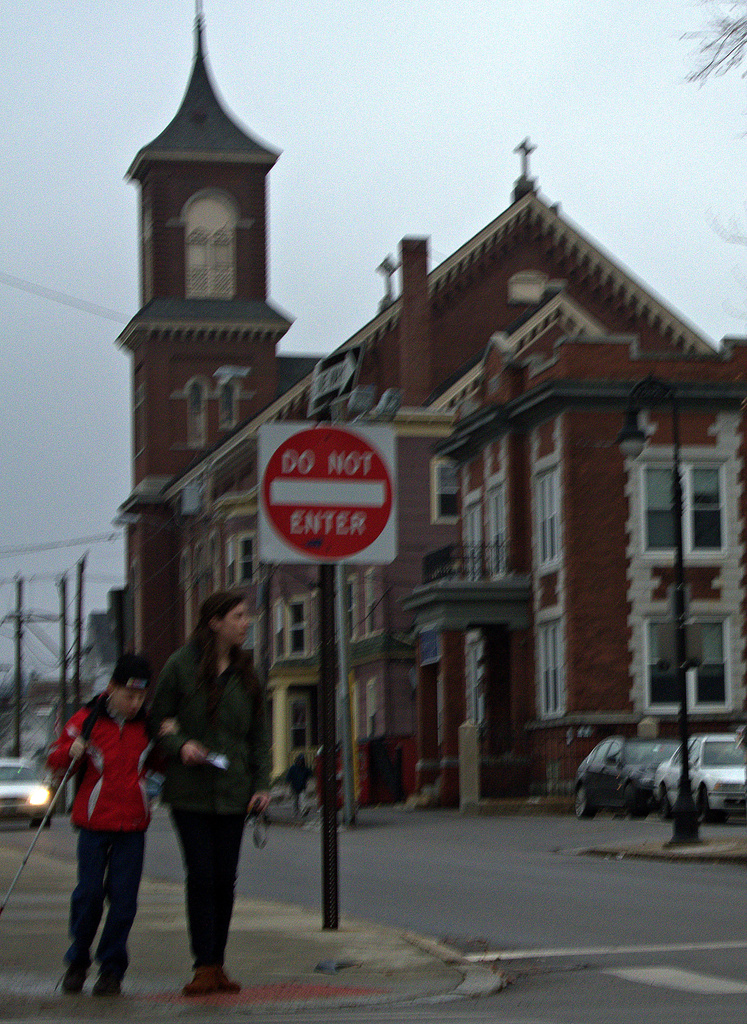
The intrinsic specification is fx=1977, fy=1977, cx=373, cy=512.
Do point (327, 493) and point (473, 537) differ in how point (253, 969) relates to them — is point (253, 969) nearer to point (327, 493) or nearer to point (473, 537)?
point (327, 493)

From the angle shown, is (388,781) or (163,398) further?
(163,398)

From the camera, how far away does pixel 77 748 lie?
881 cm

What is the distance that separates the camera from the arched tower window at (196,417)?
7019 centimetres

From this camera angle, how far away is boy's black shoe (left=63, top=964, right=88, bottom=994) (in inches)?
345

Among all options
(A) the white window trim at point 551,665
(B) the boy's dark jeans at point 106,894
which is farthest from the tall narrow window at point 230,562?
(B) the boy's dark jeans at point 106,894

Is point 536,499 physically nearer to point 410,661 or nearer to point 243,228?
point 410,661

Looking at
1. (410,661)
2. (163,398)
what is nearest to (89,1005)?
(410,661)

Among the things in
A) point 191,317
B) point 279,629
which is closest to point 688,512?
point 279,629

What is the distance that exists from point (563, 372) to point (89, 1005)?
31718mm

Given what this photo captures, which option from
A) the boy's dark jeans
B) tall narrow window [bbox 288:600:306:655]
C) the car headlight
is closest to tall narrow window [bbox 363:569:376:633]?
tall narrow window [bbox 288:600:306:655]

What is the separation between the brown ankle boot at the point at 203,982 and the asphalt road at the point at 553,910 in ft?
2.03

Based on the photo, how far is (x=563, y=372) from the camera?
39312mm

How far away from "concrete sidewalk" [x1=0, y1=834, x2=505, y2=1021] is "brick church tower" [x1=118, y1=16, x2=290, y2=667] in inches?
2247

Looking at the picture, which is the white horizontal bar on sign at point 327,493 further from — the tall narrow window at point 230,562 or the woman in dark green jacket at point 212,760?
the tall narrow window at point 230,562
